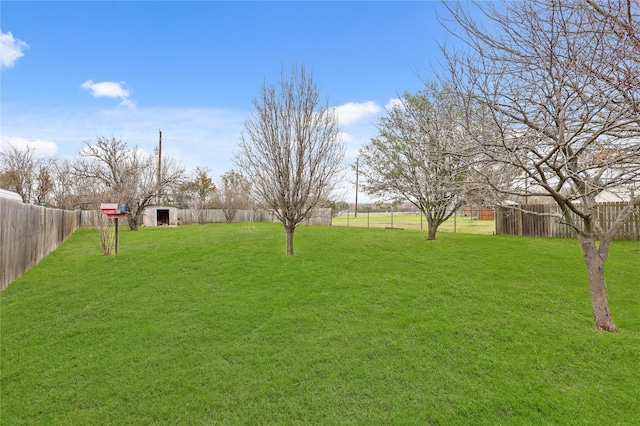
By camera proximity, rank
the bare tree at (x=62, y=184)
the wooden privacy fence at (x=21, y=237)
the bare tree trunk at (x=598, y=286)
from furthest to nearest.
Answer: the bare tree at (x=62, y=184) → the wooden privacy fence at (x=21, y=237) → the bare tree trunk at (x=598, y=286)

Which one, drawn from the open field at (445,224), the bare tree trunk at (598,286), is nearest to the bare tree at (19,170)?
the open field at (445,224)

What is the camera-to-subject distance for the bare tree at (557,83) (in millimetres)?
2230

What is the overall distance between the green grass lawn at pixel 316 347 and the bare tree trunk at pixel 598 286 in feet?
0.58

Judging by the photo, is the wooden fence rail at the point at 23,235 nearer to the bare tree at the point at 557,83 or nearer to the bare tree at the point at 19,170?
the bare tree at the point at 557,83

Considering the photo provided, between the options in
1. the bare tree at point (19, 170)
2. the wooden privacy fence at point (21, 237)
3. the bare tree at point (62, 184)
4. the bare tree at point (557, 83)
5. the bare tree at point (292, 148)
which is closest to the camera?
the bare tree at point (557, 83)

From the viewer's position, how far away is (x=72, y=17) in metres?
7.32

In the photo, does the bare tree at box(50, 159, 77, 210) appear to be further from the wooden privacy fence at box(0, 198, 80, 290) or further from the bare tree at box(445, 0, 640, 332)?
the bare tree at box(445, 0, 640, 332)

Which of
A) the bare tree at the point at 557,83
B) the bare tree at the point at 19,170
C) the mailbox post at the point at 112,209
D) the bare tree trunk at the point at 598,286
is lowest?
the bare tree trunk at the point at 598,286

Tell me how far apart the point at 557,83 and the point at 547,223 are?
12.3 metres

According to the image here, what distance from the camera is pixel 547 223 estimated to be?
42.0 feet

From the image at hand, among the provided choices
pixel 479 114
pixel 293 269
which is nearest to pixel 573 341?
pixel 479 114

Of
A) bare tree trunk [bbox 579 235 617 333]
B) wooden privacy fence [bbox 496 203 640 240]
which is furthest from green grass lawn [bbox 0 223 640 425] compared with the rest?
wooden privacy fence [bbox 496 203 640 240]

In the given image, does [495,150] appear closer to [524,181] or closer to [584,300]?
[524,181]

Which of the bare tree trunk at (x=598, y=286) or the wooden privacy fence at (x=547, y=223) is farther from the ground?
the wooden privacy fence at (x=547, y=223)
